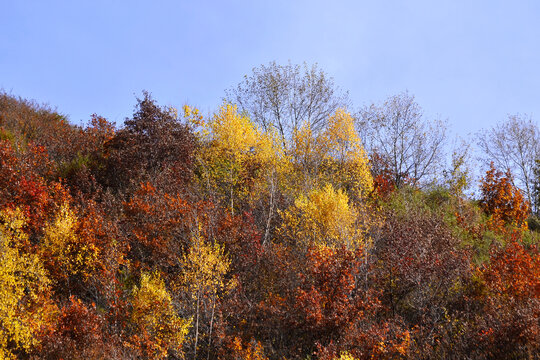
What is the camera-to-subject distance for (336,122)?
31.1 meters

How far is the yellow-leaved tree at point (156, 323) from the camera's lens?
50.3 feet

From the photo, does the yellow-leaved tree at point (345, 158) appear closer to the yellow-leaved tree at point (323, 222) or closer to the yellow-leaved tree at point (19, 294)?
the yellow-leaved tree at point (323, 222)

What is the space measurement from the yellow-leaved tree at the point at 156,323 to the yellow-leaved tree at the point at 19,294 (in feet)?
11.0

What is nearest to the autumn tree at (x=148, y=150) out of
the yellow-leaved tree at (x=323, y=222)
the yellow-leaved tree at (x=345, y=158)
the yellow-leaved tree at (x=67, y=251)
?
the yellow-leaved tree at (x=67, y=251)

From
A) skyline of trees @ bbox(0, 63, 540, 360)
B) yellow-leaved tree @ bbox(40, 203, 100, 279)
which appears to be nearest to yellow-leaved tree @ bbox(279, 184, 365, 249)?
skyline of trees @ bbox(0, 63, 540, 360)

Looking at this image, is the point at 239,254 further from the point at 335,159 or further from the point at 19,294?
the point at 335,159

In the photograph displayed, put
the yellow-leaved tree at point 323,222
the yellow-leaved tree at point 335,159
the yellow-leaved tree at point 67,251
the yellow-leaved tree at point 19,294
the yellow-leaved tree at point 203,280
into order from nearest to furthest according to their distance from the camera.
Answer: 1. the yellow-leaved tree at point 19,294
2. the yellow-leaved tree at point 203,280
3. the yellow-leaved tree at point 67,251
4. the yellow-leaved tree at point 323,222
5. the yellow-leaved tree at point 335,159

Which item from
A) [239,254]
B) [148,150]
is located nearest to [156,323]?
[239,254]

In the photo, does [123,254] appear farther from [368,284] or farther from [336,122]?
[336,122]

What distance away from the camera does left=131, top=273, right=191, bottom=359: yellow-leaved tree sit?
15.3 m

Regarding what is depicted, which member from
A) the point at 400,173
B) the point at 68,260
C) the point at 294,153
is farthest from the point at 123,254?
the point at 400,173

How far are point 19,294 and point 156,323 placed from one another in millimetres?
5892

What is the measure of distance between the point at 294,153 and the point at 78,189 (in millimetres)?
14868

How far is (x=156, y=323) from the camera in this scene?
15.9 metres
